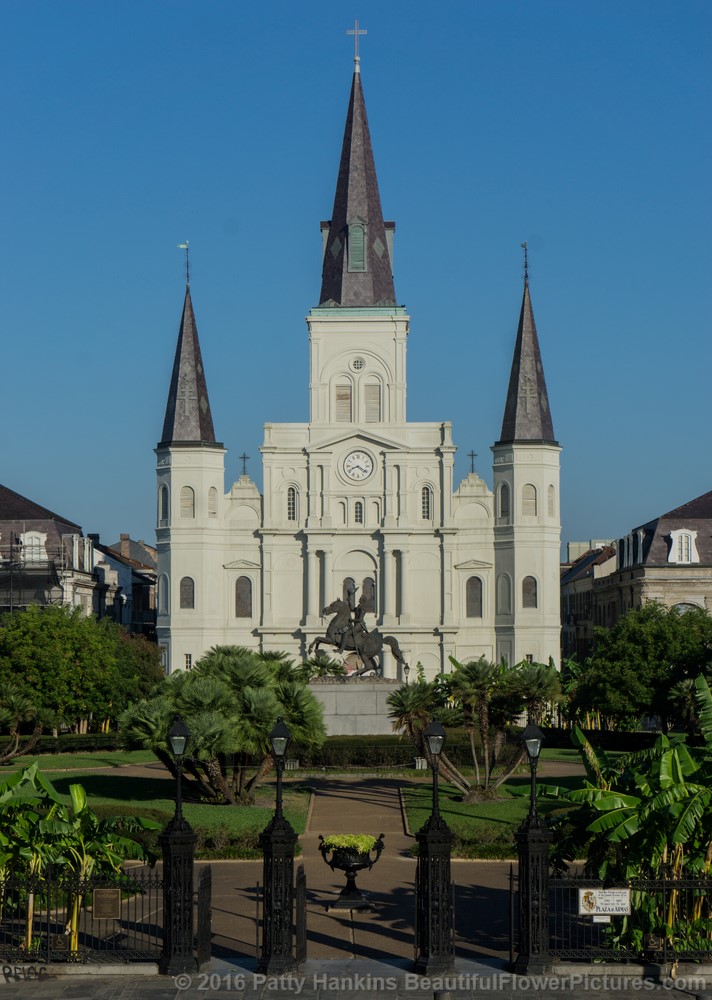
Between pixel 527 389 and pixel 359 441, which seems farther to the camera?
pixel 359 441

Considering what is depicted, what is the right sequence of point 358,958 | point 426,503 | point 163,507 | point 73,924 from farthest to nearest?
point 163,507
point 426,503
point 358,958
point 73,924

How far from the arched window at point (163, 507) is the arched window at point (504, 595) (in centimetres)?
2041

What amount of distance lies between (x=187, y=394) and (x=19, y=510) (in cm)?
1317

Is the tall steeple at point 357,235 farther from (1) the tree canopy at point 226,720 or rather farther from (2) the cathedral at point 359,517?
(1) the tree canopy at point 226,720

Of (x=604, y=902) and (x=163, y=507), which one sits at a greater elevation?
(x=163, y=507)

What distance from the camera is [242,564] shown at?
94.8m

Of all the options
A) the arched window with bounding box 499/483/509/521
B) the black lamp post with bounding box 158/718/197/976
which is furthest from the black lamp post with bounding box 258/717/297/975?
the arched window with bounding box 499/483/509/521

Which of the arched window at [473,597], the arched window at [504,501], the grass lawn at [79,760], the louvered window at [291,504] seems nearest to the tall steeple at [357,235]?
the louvered window at [291,504]

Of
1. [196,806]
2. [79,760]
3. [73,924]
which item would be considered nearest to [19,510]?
[79,760]

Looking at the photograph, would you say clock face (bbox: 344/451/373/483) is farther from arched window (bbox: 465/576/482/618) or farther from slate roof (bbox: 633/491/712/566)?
slate roof (bbox: 633/491/712/566)

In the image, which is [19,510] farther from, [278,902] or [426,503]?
[278,902]

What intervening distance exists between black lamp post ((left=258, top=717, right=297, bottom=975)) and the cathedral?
68964 millimetres

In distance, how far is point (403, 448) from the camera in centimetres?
9381

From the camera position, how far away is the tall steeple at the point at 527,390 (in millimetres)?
92812
